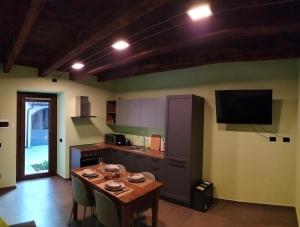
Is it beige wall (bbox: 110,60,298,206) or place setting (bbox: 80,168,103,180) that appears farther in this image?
beige wall (bbox: 110,60,298,206)

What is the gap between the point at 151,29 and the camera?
2.33 metres

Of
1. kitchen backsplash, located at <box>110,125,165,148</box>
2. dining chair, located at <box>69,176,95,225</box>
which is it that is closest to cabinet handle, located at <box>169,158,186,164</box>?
kitchen backsplash, located at <box>110,125,165,148</box>

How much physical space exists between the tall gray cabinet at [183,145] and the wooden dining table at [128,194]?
3.77ft

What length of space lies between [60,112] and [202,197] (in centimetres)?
388

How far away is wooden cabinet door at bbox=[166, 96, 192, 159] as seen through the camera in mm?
3850

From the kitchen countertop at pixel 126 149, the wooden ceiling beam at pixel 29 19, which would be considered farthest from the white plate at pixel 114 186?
the wooden ceiling beam at pixel 29 19

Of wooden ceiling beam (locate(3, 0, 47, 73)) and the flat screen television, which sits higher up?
wooden ceiling beam (locate(3, 0, 47, 73))

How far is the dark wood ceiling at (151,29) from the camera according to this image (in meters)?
1.89

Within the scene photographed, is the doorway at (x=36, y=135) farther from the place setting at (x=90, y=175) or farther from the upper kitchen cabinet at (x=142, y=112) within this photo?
the place setting at (x=90, y=175)

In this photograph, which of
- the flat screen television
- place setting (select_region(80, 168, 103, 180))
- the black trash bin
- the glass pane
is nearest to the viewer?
place setting (select_region(80, 168, 103, 180))

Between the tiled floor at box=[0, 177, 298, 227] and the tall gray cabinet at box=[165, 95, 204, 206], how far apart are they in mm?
333

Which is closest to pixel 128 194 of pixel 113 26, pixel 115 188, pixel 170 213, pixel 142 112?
pixel 115 188

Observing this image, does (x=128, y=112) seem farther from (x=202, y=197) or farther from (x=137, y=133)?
(x=202, y=197)

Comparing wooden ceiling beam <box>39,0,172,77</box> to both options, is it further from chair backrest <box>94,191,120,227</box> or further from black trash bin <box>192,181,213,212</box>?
black trash bin <box>192,181,213,212</box>
